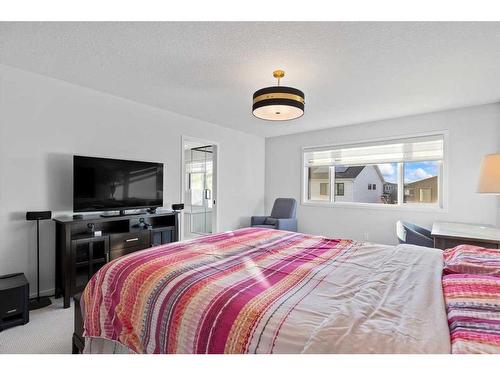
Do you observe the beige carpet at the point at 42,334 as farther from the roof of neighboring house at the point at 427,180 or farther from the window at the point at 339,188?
the roof of neighboring house at the point at 427,180

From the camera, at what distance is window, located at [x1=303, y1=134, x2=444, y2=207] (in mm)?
4234

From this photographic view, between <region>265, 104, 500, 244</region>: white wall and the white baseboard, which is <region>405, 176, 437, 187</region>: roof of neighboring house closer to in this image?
<region>265, 104, 500, 244</region>: white wall

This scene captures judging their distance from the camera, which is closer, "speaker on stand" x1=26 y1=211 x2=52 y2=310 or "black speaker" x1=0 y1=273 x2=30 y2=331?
"black speaker" x1=0 y1=273 x2=30 y2=331

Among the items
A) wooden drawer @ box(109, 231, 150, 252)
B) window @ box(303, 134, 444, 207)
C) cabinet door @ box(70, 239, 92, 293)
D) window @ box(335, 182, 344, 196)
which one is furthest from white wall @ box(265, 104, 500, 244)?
cabinet door @ box(70, 239, 92, 293)

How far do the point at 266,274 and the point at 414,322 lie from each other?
2.40ft

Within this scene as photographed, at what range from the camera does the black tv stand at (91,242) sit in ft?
8.71

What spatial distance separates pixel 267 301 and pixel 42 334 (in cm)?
216

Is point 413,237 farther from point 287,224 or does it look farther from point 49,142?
point 49,142

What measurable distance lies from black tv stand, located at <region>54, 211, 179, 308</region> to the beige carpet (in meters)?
0.23

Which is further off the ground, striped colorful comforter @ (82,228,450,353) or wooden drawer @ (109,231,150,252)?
striped colorful comforter @ (82,228,450,353)

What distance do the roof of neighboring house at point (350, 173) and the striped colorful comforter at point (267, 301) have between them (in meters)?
3.29

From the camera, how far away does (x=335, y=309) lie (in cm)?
107
